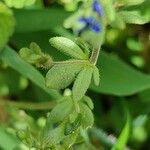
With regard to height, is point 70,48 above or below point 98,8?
below

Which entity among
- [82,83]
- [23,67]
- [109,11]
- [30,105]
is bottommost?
[30,105]

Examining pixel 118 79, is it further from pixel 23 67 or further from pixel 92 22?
pixel 92 22

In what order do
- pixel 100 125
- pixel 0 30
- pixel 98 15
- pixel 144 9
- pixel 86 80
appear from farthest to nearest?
pixel 100 125
pixel 0 30
pixel 144 9
pixel 86 80
pixel 98 15

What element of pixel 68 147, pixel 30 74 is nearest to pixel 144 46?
pixel 30 74

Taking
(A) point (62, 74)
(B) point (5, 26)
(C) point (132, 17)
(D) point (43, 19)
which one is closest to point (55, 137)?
(A) point (62, 74)

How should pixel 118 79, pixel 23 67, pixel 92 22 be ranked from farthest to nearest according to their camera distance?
pixel 118 79 → pixel 23 67 → pixel 92 22

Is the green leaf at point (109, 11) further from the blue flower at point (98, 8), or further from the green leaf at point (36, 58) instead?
the green leaf at point (36, 58)

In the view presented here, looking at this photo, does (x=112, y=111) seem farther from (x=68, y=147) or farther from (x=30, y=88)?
(x=68, y=147)
